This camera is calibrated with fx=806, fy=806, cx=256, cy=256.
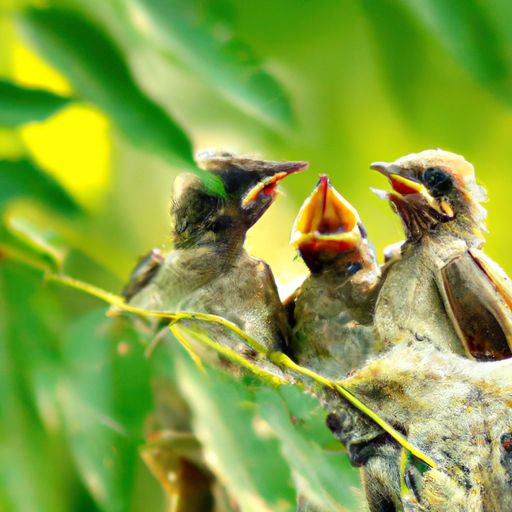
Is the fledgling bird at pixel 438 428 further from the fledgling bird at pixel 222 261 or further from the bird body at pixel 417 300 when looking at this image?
the fledgling bird at pixel 222 261

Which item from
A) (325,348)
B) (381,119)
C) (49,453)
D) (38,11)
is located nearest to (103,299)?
(49,453)

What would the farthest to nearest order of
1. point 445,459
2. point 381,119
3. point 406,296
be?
point 381,119 < point 406,296 < point 445,459

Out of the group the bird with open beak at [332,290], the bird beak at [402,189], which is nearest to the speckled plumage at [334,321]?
the bird with open beak at [332,290]

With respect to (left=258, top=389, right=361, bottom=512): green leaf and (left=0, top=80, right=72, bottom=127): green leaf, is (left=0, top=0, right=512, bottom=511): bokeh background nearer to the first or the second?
(left=0, top=80, right=72, bottom=127): green leaf

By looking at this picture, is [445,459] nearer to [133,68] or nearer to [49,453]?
[49,453]

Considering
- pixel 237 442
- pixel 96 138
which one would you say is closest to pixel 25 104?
pixel 96 138

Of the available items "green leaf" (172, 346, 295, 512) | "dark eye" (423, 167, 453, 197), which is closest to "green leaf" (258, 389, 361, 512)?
"green leaf" (172, 346, 295, 512)

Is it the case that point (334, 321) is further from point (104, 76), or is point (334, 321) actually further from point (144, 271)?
point (104, 76)
